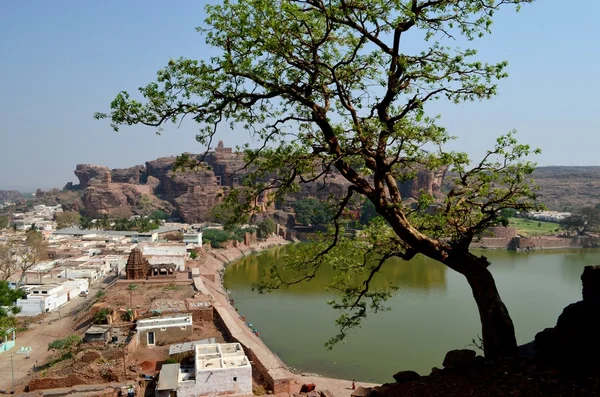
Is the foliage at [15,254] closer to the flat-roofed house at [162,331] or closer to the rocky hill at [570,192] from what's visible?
the flat-roofed house at [162,331]

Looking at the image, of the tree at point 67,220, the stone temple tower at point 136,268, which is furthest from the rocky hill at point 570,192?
the stone temple tower at point 136,268

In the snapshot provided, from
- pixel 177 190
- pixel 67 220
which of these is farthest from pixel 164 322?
pixel 177 190

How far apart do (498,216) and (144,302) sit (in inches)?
722

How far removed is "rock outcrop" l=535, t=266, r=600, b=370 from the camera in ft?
14.3

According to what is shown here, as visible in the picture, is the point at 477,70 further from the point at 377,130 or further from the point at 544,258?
the point at 544,258

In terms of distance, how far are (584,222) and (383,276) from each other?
32.8 metres

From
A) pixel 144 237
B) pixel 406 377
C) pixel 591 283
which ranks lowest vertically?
pixel 144 237

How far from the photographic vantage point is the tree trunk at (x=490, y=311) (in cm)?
511

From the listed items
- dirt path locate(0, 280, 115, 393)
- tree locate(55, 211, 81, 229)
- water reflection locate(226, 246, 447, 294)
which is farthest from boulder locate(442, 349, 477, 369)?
tree locate(55, 211, 81, 229)

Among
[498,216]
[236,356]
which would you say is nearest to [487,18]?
[498,216]

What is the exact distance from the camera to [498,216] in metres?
5.22

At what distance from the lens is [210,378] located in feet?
37.1

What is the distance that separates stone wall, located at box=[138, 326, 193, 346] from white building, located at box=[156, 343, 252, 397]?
358cm

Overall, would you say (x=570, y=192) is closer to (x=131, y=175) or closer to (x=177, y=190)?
(x=177, y=190)
